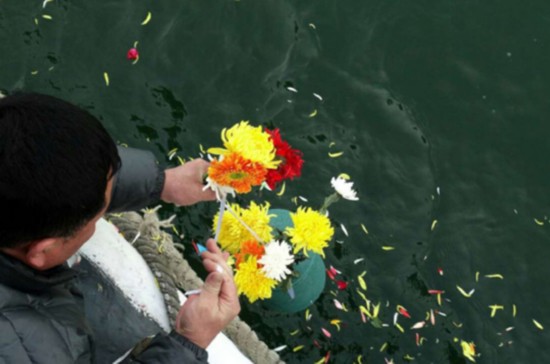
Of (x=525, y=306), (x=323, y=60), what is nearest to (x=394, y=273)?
(x=525, y=306)

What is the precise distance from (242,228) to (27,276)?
3.62 feet

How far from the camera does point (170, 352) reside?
2.30m

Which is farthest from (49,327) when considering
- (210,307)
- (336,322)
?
(336,322)

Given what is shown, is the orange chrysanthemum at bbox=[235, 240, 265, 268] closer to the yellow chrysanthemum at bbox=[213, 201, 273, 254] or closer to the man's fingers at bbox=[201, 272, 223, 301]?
the yellow chrysanthemum at bbox=[213, 201, 273, 254]

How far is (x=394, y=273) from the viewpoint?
13.5ft

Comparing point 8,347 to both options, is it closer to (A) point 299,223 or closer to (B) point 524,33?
(A) point 299,223

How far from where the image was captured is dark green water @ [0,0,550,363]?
405cm

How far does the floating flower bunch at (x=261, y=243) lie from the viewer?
285cm

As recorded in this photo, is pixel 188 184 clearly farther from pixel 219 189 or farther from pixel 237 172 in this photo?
pixel 237 172

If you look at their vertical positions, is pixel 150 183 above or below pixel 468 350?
above

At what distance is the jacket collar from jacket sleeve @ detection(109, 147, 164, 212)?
746 mm

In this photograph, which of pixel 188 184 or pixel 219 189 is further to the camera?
pixel 188 184

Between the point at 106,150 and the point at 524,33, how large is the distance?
3.64 meters

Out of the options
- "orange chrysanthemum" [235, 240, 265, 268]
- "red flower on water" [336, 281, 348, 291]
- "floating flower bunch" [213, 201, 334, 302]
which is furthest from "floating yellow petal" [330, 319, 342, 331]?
"orange chrysanthemum" [235, 240, 265, 268]
